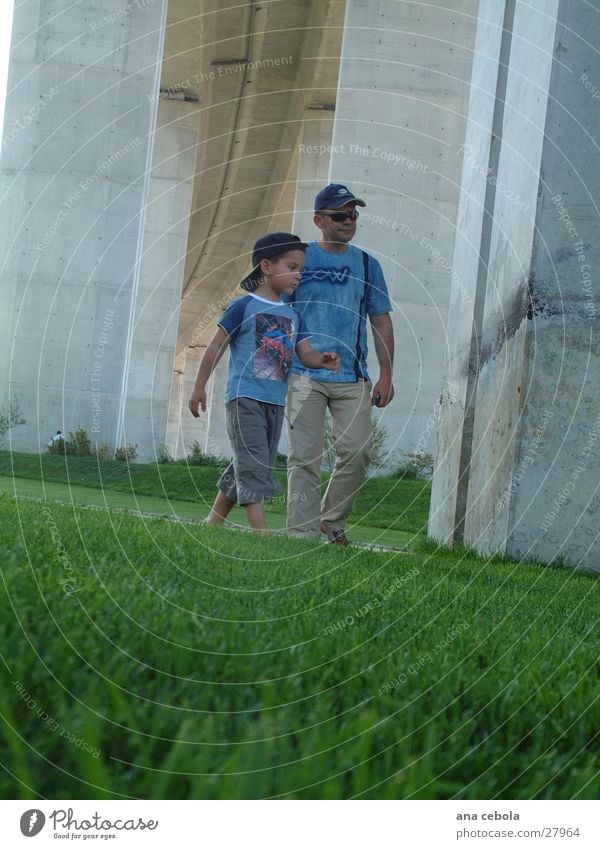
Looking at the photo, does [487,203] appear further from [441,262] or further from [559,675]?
[441,262]

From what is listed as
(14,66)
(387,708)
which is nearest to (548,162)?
(387,708)

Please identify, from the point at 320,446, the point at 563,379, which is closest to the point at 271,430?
the point at 320,446

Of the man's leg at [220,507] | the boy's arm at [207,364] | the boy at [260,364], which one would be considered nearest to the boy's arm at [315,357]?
the boy at [260,364]

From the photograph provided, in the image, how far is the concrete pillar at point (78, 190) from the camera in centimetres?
1492

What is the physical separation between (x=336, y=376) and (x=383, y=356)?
368 millimetres

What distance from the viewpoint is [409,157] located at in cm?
1644

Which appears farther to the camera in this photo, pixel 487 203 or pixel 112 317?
pixel 112 317

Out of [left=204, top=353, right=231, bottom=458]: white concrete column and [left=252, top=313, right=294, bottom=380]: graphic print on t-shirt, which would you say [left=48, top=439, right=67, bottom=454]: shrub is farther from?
[left=204, top=353, right=231, bottom=458]: white concrete column

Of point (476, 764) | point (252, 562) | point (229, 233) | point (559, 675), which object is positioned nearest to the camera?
point (476, 764)

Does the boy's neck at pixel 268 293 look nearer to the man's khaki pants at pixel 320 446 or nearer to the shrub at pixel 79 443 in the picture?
the man's khaki pants at pixel 320 446

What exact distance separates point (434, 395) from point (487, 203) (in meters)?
9.91

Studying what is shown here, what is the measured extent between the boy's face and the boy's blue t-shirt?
103 mm

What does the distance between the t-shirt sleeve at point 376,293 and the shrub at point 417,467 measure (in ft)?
30.5

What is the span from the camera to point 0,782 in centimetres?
98
